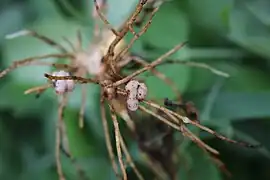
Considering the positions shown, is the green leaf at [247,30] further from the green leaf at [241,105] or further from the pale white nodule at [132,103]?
the pale white nodule at [132,103]

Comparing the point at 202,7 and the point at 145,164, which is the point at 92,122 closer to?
the point at 145,164

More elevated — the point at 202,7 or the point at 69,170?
the point at 202,7

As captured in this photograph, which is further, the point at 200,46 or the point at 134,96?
the point at 200,46

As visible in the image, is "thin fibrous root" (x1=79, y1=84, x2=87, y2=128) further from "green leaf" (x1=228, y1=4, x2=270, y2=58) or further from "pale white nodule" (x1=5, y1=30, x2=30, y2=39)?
"green leaf" (x1=228, y1=4, x2=270, y2=58)

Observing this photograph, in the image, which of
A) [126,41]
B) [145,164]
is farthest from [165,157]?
[126,41]

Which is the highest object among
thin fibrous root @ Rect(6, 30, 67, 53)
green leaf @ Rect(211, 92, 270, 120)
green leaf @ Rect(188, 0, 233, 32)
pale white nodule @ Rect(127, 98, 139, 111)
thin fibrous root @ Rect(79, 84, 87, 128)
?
thin fibrous root @ Rect(6, 30, 67, 53)

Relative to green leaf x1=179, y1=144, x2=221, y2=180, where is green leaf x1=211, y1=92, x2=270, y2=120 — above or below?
above

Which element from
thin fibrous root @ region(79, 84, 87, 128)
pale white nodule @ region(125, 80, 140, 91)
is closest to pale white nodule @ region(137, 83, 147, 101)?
pale white nodule @ region(125, 80, 140, 91)

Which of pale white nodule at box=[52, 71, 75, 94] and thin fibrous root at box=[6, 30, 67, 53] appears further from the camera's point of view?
thin fibrous root at box=[6, 30, 67, 53]
